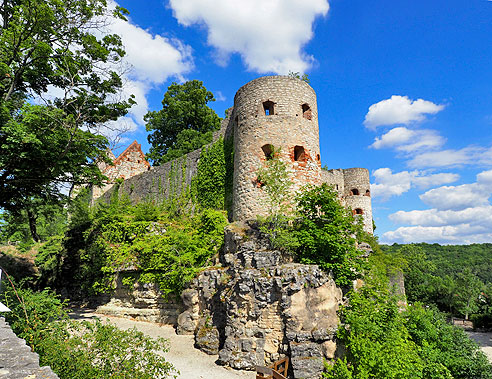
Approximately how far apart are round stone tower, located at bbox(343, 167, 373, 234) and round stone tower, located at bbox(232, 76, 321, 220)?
12478 mm

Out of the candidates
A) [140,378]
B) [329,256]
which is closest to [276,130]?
[329,256]

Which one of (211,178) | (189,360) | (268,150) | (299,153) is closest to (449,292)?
(299,153)

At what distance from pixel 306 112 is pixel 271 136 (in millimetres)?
2541

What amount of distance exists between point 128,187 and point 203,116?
10.6m

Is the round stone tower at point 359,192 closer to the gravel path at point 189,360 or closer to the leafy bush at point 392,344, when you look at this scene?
the leafy bush at point 392,344

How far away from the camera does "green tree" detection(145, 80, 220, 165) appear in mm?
27953

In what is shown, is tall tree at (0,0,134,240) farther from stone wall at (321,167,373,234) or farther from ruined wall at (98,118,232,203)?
stone wall at (321,167,373,234)

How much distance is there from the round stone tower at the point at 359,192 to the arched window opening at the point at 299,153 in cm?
1296

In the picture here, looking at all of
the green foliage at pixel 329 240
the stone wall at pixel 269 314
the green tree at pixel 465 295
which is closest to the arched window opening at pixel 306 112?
the green foliage at pixel 329 240

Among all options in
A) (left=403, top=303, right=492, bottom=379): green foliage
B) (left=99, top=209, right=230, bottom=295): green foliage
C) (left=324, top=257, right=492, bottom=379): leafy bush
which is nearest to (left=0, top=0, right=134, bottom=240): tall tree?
(left=99, top=209, right=230, bottom=295): green foliage

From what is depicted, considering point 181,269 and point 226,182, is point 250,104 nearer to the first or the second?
point 226,182

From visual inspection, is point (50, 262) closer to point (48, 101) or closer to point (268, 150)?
point (48, 101)

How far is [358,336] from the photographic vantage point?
8984 millimetres

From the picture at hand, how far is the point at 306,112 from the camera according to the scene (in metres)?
14.5
